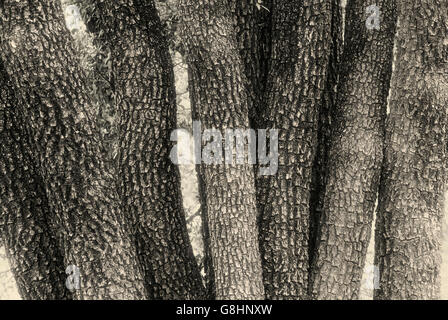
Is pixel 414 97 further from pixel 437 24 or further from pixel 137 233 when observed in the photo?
pixel 137 233

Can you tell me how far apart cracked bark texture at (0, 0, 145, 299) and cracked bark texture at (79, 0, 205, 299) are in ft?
1.17

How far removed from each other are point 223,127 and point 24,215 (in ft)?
4.37

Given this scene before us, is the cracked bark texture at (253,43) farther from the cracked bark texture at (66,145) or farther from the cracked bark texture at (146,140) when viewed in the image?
the cracked bark texture at (66,145)

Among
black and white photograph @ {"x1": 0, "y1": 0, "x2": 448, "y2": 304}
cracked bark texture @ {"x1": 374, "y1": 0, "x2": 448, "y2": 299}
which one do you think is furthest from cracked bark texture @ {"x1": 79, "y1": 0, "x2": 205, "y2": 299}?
cracked bark texture @ {"x1": 374, "y1": 0, "x2": 448, "y2": 299}

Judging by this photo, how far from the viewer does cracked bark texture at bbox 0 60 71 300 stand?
3.70 metres

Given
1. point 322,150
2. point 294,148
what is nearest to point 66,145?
point 294,148

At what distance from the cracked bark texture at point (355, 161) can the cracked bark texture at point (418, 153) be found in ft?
0.38

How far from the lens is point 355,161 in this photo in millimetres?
3867

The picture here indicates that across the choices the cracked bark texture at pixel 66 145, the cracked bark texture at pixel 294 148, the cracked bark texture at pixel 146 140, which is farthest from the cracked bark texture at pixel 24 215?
the cracked bark texture at pixel 294 148

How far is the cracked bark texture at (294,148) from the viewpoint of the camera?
12.9 ft

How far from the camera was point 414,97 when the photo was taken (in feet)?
12.5
